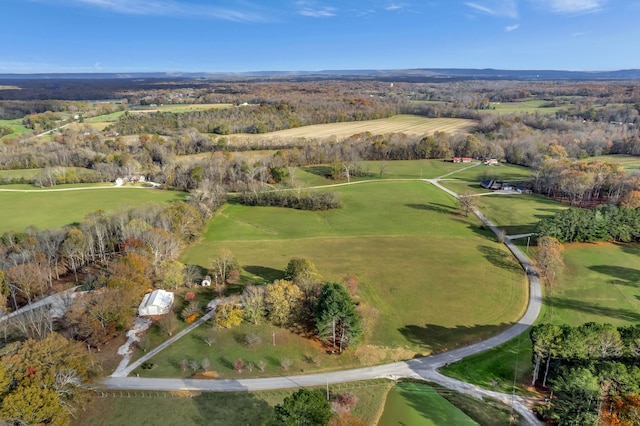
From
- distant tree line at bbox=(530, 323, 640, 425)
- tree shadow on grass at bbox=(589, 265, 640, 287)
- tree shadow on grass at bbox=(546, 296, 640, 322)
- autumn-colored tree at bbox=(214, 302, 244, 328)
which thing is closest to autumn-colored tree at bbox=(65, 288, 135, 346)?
autumn-colored tree at bbox=(214, 302, 244, 328)

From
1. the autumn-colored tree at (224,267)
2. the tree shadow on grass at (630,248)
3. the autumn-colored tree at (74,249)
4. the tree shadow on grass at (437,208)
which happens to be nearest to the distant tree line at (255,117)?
the tree shadow on grass at (437,208)

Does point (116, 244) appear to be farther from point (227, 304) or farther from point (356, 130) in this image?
point (356, 130)

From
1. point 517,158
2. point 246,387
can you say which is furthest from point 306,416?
point 517,158

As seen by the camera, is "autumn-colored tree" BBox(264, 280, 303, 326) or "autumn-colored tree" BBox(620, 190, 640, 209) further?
"autumn-colored tree" BBox(620, 190, 640, 209)

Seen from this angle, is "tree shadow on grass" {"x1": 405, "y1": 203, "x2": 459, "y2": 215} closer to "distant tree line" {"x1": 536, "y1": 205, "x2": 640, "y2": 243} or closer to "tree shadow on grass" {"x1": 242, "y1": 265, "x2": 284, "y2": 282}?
"distant tree line" {"x1": 536, "y1": 205, "x2": 640, "y2": 243}

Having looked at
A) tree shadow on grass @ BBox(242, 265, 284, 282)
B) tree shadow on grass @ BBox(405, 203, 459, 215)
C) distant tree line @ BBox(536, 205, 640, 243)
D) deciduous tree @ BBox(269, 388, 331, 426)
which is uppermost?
distant tree line @ BBox(536, 205, 640, 243)

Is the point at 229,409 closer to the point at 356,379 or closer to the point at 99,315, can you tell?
the point at 356,379

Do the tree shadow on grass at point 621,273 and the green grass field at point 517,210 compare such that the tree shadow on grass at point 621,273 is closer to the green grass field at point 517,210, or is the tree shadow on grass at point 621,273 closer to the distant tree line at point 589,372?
the green grass field at point 517,210
